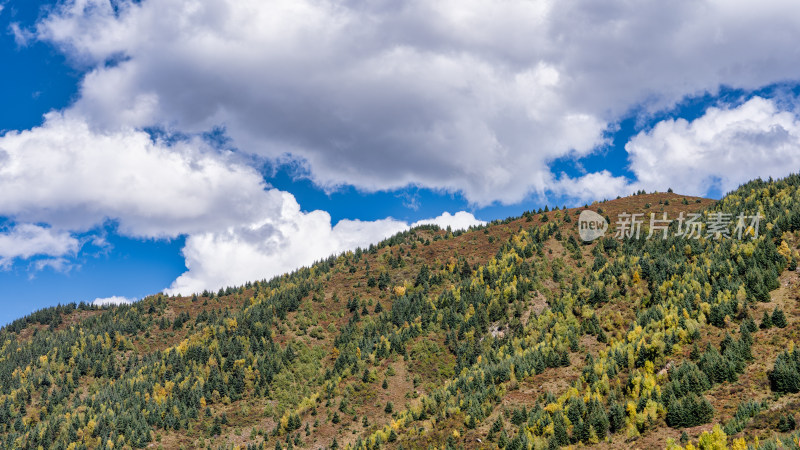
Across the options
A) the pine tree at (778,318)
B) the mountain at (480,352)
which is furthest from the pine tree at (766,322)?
the pine tree at (778,318)

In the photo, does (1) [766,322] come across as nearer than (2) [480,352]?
Yes

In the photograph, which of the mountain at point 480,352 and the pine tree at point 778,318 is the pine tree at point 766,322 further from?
the pine tree at point 778,318

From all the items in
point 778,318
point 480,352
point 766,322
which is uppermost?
point 480,352

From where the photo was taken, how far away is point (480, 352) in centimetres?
6262

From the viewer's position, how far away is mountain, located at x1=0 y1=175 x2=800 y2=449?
3875 cm

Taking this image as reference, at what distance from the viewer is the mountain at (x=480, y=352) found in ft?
127

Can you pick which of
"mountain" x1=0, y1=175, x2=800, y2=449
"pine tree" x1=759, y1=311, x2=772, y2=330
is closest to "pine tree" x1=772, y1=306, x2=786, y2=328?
"mountain" x1=0, y1=175, x2=800, y2=449

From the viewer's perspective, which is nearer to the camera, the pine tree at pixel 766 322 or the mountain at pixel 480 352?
the mountain at pixel 480 352

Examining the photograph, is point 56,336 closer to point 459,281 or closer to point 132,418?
point 132,418

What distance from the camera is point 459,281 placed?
7900 centimetres

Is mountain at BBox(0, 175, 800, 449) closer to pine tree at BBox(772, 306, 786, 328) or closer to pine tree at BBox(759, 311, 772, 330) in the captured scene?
pine tree at BBox(759, 311, 772, 330)

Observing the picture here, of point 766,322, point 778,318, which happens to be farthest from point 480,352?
point 778,318

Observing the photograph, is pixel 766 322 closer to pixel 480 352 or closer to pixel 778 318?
pixel 778 318

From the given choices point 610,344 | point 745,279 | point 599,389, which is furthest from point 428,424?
point 745,279
